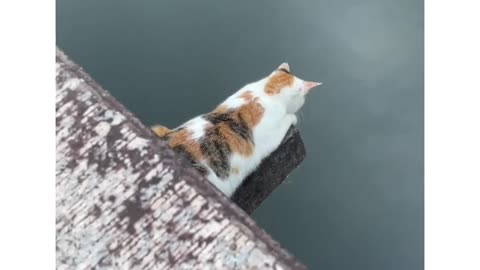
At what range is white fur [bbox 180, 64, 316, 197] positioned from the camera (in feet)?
17.8

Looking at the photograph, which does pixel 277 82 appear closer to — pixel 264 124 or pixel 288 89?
pixel 288 89

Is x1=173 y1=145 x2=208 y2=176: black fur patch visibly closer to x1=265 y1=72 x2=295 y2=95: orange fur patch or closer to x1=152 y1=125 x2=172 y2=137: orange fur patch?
x1=152 y1=125 x2=172 y2=137: orange fur patch

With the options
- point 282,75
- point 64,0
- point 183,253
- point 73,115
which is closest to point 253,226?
point 183,253

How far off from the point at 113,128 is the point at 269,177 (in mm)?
2025

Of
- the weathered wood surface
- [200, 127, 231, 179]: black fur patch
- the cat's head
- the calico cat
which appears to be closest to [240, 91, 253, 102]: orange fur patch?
the calico cat

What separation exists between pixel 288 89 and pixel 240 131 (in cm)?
98

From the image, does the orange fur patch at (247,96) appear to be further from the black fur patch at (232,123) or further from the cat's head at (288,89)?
the black fur patch at (232,123)

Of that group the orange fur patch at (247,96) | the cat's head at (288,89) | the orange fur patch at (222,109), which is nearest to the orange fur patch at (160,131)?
the orange fur patch at (222,109)

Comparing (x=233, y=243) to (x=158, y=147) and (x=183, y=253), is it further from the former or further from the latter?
(x=158, y=147)

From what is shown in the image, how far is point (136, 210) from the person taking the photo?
413 centimetres

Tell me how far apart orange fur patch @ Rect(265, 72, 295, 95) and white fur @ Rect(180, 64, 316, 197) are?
0.04 meters

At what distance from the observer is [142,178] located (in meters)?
4.25

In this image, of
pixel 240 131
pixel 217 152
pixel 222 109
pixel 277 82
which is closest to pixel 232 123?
pixel 240 131

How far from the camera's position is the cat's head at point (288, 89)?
6.31 metres
